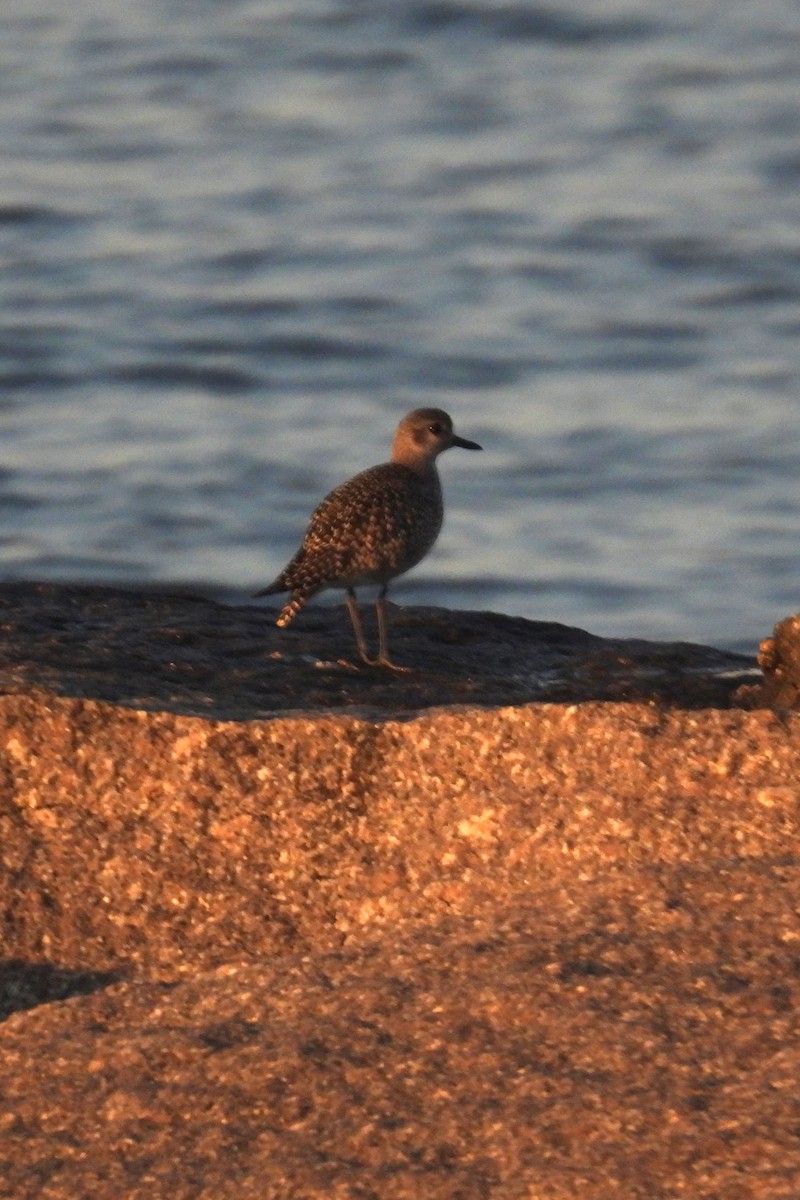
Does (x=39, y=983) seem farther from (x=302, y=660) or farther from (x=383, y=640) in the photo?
(x=383, y=640)

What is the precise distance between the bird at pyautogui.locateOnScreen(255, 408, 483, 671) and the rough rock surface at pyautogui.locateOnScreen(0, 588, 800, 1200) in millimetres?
444

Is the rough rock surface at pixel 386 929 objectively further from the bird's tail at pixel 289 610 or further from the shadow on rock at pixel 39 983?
the bird's tail at pixel 289 610

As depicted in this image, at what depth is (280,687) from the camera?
211 inches

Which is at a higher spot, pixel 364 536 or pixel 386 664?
pixel 364 536

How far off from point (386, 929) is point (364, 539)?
101 inches

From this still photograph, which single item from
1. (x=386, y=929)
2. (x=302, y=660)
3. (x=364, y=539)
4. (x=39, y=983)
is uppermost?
(x=364, y=539)

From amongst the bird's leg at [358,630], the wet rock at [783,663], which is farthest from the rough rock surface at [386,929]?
the wet rock at [783,663]

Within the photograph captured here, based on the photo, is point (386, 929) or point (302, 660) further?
point (302, 660)

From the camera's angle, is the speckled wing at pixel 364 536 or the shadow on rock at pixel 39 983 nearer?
the shadow on rock at pixel 39 983

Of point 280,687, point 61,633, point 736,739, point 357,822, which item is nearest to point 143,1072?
point 357,822

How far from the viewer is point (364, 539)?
21.4ft

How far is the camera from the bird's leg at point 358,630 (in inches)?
226

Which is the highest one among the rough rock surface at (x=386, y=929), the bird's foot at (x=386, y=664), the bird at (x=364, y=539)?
the bird at (x=364, y=539)

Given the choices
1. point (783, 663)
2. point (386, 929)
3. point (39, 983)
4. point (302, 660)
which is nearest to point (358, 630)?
point (302, 660)
